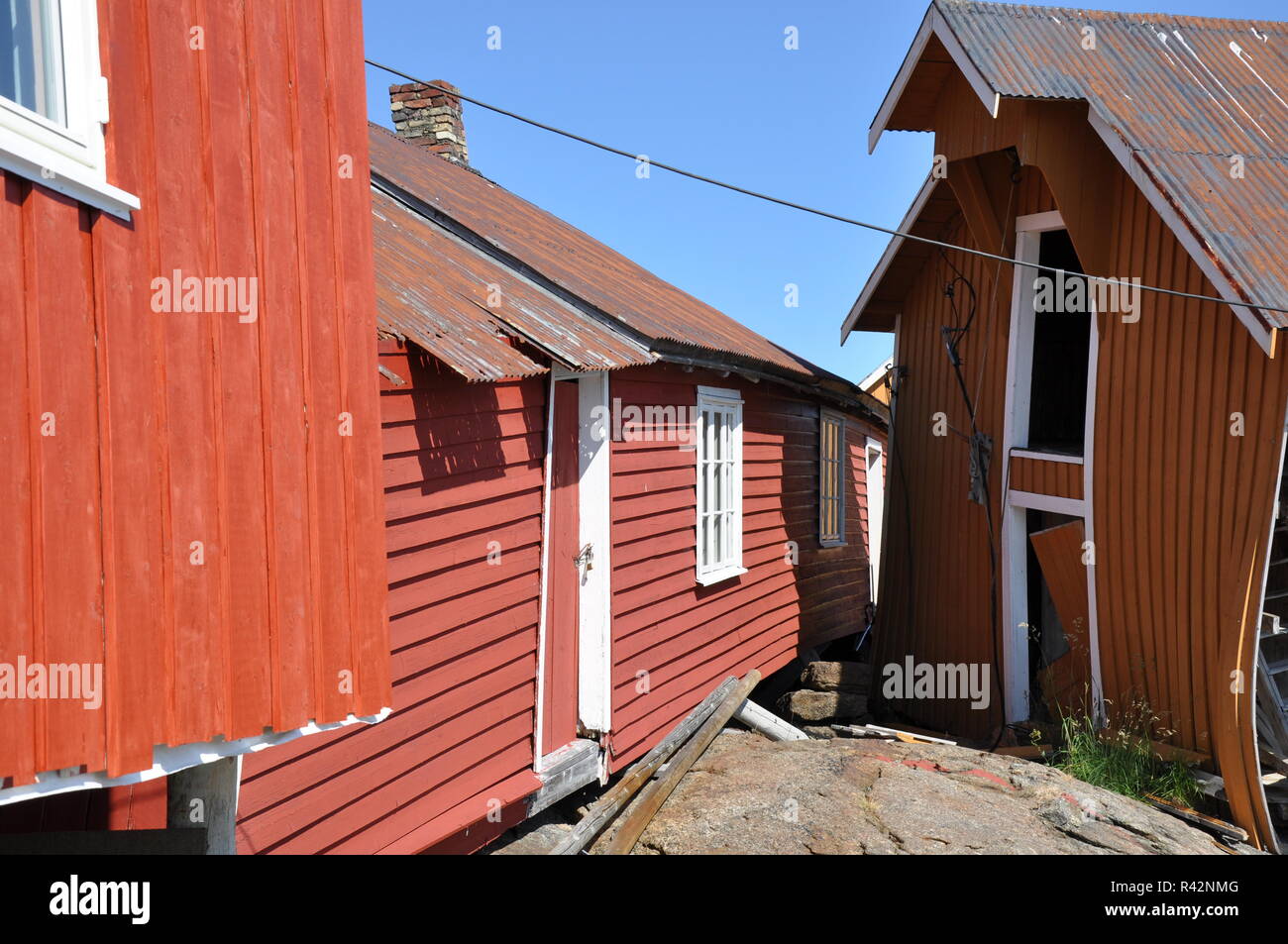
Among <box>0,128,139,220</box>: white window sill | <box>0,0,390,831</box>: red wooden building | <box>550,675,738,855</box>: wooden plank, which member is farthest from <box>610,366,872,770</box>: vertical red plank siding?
<box>0,128,139,220</box>: white window sill

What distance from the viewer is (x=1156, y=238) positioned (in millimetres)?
7918

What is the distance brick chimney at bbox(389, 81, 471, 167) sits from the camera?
12.2m

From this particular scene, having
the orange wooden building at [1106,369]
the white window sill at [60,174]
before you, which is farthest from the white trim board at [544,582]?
the white window sill at [60,174]

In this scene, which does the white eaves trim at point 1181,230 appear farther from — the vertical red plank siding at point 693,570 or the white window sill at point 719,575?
the white window sill at point 719,575

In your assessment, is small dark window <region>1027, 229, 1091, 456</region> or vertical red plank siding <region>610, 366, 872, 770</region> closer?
vertical red plank siding <region>610, 366, 872, 770</region>

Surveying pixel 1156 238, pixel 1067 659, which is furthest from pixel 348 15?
pixel 1067 659

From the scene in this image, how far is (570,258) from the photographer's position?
1023 cm

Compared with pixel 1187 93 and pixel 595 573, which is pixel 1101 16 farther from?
pixel 595 573

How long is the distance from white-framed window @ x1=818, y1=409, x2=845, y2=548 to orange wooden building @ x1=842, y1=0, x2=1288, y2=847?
162 centimetres

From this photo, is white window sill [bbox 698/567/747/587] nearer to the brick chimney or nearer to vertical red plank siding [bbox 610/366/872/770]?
vertical red plank siding [bbox 610/366/872/770]

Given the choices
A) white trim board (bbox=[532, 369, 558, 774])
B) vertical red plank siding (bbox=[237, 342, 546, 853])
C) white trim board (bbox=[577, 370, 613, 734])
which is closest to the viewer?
vertical red plank siding (bbox=[237, 342, 546, 853])
